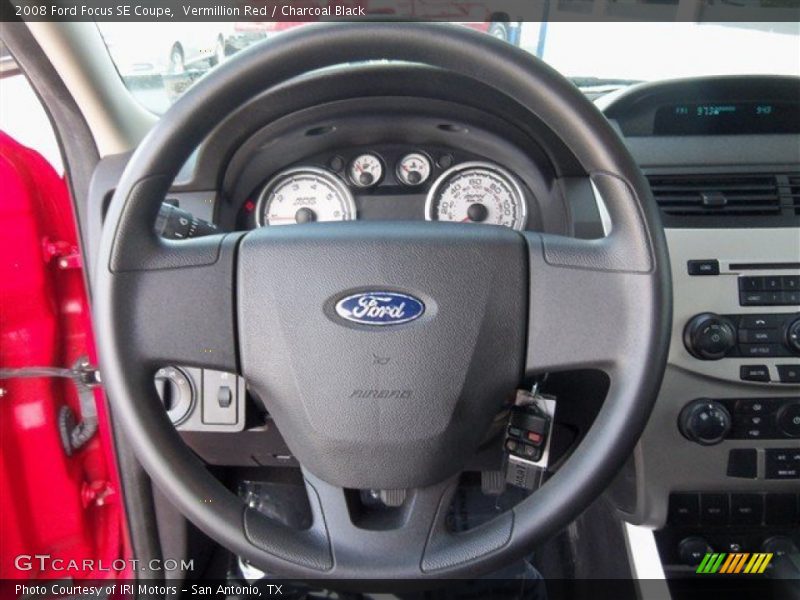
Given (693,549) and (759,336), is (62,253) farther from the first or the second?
(693,549)

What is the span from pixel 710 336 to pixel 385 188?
0.67 m

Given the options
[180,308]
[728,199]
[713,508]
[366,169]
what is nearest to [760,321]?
[728,199]

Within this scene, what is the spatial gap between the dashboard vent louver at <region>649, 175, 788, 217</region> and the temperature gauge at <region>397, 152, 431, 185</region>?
43cm

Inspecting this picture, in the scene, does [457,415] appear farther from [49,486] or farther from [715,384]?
[49,486]

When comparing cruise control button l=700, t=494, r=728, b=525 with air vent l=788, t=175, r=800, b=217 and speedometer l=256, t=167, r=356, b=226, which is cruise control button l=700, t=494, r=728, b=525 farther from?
speedometer l=256, t=167, r=356, b=226

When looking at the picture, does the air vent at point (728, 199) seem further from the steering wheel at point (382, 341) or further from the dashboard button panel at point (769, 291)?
the steering wheel at point (382, 341)

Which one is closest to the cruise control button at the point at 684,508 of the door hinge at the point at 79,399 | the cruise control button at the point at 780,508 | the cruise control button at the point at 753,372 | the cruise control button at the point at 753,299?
the cruise control button at the point at 780,508

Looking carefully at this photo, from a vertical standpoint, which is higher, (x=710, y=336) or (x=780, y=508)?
(x=710, y=336)

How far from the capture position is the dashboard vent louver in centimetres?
127

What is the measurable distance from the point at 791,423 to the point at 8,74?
1624mm

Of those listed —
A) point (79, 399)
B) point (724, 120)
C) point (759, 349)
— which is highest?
point (724, 120)

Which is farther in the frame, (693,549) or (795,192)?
(693,549)

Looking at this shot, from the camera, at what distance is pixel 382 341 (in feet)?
2.83

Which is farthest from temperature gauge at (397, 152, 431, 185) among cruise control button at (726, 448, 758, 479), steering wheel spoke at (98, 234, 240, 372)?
cruise control button at (726, 448, 758, 479)
